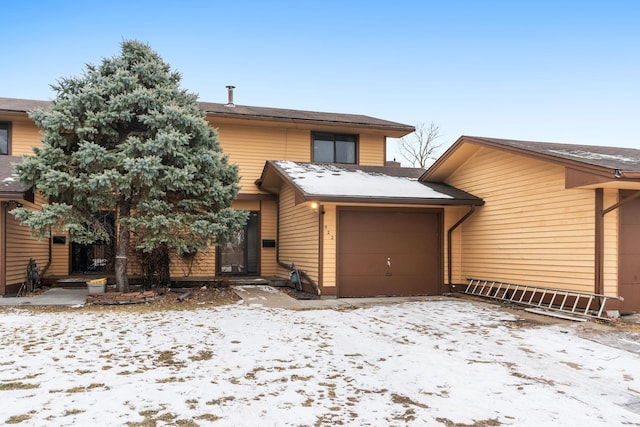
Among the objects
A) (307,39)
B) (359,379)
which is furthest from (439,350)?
(307,39)

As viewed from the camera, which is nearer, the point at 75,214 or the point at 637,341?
the point at 637,341

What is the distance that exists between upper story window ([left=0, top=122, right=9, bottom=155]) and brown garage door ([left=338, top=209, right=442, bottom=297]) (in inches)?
402

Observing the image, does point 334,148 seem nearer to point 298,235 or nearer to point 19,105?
point 298,235

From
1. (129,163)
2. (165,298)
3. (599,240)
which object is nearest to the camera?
(599,240)

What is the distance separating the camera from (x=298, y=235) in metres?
12.6

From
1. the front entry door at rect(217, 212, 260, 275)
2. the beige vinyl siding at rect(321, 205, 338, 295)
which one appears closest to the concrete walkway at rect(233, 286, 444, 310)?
the beige vinyl siding at rect(321, 205, 338, 295)

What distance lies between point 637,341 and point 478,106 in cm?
2454

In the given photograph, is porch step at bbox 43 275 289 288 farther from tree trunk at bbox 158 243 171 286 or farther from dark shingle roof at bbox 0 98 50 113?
dark shingle roof at bbox 0 98 50 113

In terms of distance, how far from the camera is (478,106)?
1129 inches

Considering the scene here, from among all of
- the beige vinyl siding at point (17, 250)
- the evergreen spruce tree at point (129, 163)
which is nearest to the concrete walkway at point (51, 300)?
the beige vinyl siding at point (17, 250)

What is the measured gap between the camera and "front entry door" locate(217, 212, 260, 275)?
47.9 feet

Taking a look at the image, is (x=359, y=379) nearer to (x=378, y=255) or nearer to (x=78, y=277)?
(x=378, y=255)

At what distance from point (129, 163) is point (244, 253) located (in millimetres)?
6081

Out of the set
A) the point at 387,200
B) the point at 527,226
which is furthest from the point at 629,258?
the point at 387,200
